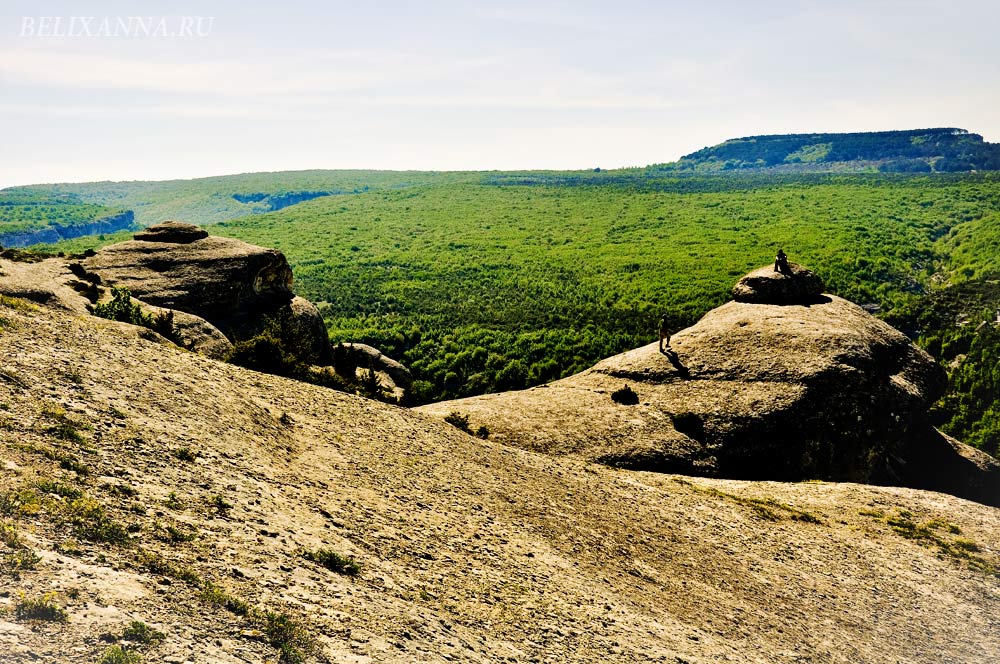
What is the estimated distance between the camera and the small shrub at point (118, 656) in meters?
9.45

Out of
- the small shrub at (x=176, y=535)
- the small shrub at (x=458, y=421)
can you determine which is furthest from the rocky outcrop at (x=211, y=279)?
the small shrub at (x=176, y=535)

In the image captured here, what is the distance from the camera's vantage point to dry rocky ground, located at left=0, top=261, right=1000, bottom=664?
11.6m

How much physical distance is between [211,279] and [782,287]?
4006 cm

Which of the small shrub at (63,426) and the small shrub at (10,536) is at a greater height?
the small shrub at (63,426)

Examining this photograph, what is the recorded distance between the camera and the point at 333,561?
14.7 meters

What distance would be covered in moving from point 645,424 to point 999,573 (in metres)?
15.9

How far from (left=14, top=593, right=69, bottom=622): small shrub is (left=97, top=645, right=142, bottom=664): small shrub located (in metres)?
1.11

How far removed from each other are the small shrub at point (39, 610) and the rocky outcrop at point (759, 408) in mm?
23057

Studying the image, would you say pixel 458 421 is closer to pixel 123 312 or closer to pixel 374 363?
pixel 123 312

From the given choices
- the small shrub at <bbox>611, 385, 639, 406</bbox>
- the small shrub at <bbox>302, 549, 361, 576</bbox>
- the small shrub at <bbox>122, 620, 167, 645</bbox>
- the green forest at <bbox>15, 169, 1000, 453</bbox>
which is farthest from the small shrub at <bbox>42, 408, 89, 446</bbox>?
the green forest at <bbox>15, 169, 1000, 453</bbox>

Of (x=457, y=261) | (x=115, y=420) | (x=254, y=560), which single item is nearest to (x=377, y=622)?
(x=254, y=560)

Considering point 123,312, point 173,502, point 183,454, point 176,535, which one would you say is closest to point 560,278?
point 123,312

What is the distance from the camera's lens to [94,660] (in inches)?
370

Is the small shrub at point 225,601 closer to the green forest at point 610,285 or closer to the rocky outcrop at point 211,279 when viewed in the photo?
the rocky outcrop at point 211,279
